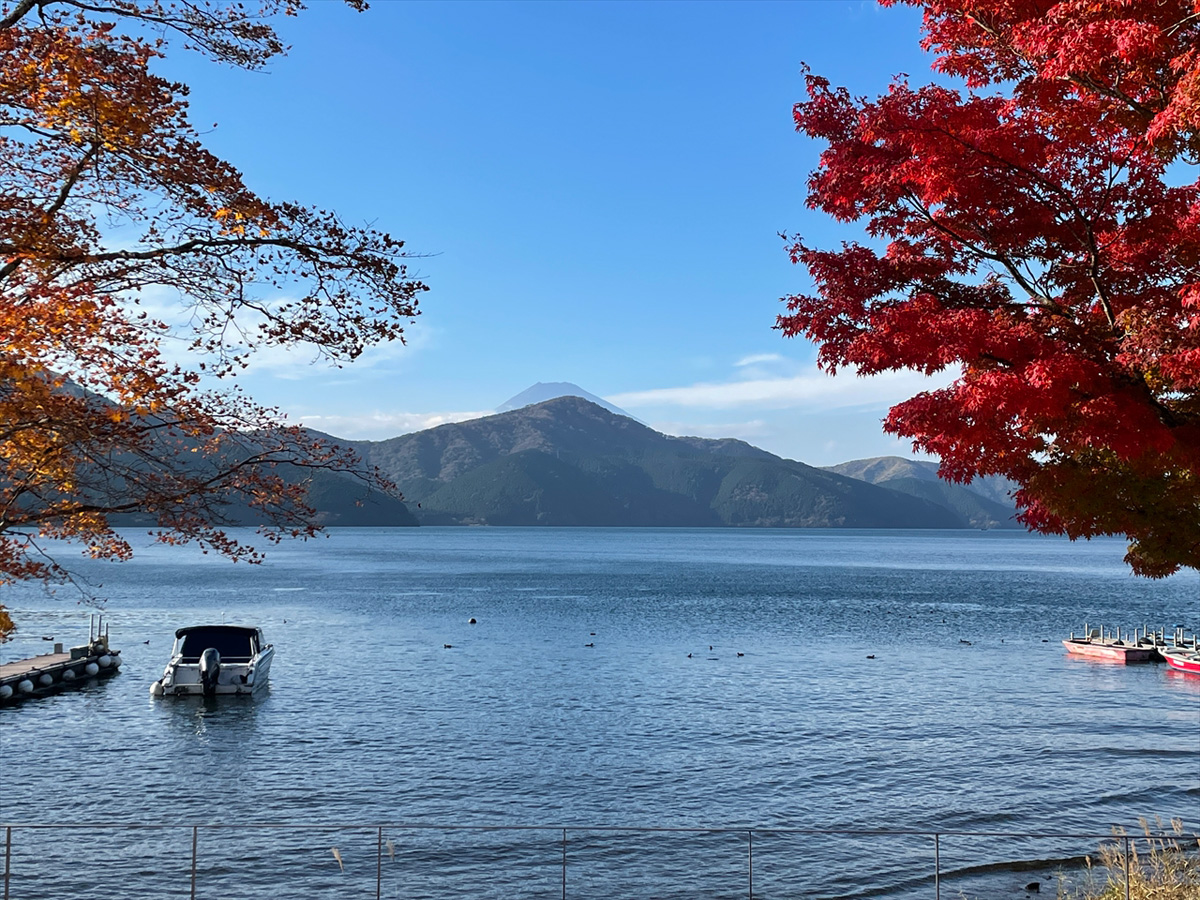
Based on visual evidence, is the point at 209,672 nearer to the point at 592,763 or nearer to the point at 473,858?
the point at 592,763

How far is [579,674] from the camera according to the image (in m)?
61.2

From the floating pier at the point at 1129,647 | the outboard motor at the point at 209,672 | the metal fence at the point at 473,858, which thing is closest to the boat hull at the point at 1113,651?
the floating pier at the point at 1129,647

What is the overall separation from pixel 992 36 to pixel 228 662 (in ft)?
170

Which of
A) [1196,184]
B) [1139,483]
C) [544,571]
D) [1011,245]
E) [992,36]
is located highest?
[992,36]

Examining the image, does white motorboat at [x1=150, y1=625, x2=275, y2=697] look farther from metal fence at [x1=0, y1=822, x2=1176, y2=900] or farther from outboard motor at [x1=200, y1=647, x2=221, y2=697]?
metal fence at [x1=0, y1=822, x2=1176, y2=900]

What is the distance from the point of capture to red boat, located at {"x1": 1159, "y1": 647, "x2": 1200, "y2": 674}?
63719 millimetres

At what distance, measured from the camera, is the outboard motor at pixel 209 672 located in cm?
5044

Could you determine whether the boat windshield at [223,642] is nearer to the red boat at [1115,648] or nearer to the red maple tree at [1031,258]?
the red maple tree at [1031,258]

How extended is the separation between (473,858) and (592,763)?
1141cm

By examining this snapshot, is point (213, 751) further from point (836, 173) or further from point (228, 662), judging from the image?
point (836, 173)

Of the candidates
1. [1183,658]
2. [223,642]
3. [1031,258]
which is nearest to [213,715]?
[223,642]

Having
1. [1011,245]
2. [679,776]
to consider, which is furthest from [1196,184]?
[679,776]

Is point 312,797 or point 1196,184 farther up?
point 1196,184

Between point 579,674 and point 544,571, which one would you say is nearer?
point 579,674
